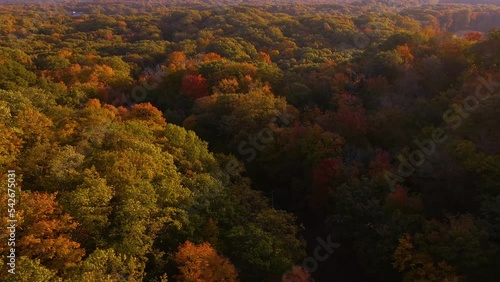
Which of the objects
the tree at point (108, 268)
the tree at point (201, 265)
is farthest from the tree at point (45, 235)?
the tree at point (201, 265)

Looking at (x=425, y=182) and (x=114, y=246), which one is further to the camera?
(x=425, y=182)

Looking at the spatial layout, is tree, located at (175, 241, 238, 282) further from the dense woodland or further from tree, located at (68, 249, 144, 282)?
tree, located at (68, 249, 144, 282)

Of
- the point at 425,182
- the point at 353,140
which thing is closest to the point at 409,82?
the point at 353,140

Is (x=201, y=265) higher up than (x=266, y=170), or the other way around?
(x=201, y=265)

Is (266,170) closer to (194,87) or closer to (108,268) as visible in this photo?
(194,87)

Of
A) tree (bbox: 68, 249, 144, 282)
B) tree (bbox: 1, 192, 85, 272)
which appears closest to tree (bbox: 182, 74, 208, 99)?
tree (bbox: 1, 192, 85, 272)

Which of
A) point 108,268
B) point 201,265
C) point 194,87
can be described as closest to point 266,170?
point 201,265

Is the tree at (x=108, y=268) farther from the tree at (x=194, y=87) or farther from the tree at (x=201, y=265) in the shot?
the tree at (x=194, y=87)

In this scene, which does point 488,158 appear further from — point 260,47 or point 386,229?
point 260,47
